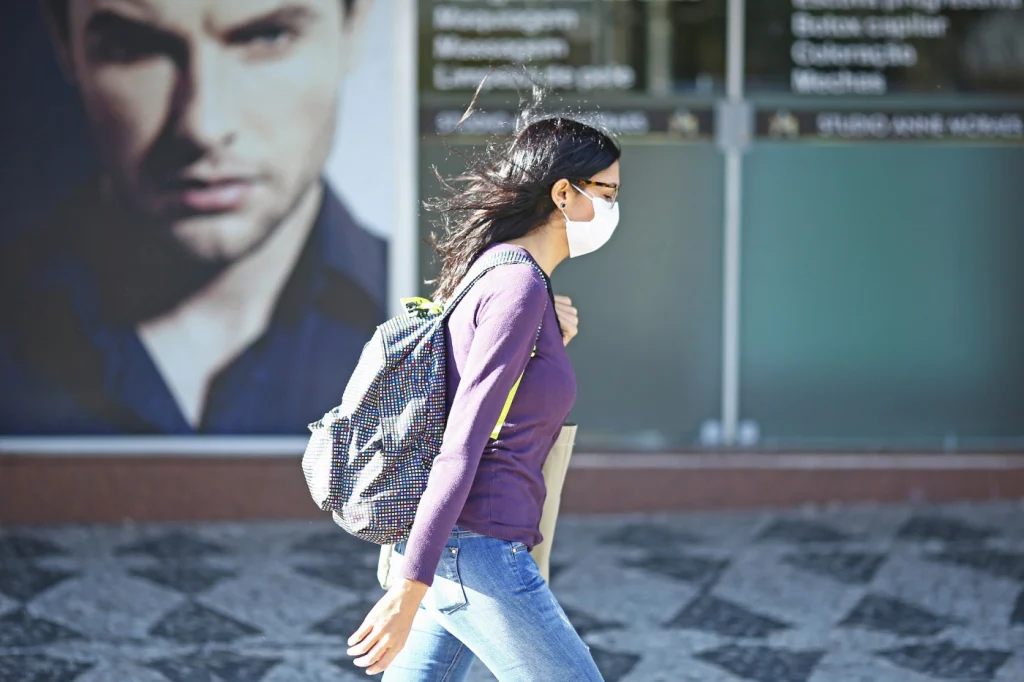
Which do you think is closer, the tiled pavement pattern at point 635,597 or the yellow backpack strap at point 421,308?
the yellow backpack strap at point 421,308

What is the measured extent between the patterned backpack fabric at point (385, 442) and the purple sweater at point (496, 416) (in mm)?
51

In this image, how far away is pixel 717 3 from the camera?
653 centimetres

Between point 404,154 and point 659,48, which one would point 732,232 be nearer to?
point 659,48

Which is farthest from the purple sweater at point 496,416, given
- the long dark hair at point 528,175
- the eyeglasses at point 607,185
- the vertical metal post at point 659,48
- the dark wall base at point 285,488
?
the vertical metal post at point 659,48

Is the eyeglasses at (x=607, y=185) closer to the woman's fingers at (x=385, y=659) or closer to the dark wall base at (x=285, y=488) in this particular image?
the woman's fingers at (x=385, y=659)

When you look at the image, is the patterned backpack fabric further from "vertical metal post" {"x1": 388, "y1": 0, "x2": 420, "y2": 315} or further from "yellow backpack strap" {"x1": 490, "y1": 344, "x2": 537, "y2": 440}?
"vertical metal post" {"x1": 388, "y1": 0, "x2": 420, "y2": 315}

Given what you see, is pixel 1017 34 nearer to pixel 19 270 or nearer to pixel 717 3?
pixel 717 3

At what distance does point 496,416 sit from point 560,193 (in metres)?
0.59

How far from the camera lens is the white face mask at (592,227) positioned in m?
2.87

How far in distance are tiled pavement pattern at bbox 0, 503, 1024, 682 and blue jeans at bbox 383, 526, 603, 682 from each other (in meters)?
1.93

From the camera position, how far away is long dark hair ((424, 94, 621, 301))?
9.29 feet

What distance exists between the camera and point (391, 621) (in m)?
2.43

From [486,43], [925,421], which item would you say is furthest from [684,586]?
[486,43]

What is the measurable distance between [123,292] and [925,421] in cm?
404
